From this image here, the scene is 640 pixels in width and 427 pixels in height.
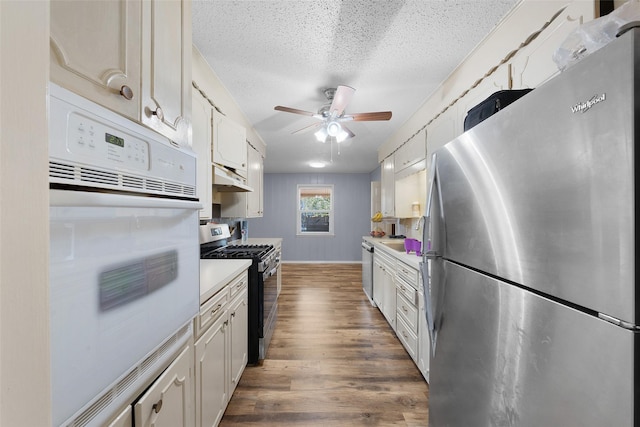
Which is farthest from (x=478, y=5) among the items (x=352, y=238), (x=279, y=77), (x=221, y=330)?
(x=352, y=238)

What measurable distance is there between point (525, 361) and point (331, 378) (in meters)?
1.66

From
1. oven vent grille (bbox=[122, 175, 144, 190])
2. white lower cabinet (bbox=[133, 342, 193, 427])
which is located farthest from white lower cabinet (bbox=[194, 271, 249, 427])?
oven vent grille (bbox=[122, 175, 144, 190])

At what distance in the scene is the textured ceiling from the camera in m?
1.41

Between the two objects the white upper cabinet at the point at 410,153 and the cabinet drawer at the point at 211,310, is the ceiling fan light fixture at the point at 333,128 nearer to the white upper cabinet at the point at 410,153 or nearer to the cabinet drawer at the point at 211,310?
the white upper cabinet at the point at 410,153

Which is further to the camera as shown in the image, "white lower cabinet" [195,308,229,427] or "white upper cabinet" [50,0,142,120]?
"white lower cabinet" [195,308,229,427]

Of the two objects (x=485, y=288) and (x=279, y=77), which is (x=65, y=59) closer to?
(x=485, y=288)

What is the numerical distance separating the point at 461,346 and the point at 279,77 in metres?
2.14

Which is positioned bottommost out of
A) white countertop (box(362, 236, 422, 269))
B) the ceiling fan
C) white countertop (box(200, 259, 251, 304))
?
white countertop (box(362, 236, 422, 269))

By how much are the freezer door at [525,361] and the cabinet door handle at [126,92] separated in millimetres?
1151

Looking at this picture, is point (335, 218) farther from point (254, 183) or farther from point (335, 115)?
point (335, 115)

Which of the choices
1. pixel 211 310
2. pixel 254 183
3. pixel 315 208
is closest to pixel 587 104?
pixel 211 310

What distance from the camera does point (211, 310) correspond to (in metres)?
1.29

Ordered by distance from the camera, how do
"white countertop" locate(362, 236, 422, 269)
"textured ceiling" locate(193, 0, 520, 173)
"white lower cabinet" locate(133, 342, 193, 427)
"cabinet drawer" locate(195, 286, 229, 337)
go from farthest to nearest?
1. "white countertop" locate(362, 236, 422, 269)
2. "textured ceiling" locate(193, 0, 520, 173)
3. "cabinet drawer" locate(195, 286, 229, 337)
4. "white lower cabinet" locate(133, 342, 193, 427)

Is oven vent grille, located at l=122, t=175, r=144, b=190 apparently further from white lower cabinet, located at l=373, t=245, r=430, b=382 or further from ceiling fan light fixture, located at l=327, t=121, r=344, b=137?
ceiling fan light fixture, located at l=327, t=121, r=344, b=137
